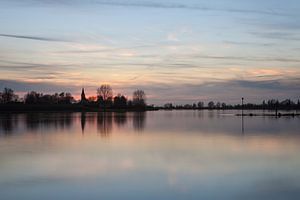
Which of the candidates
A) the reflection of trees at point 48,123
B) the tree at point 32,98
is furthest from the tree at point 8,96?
the reflection of trees at point 48,123

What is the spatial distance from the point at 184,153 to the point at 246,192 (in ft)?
19.1

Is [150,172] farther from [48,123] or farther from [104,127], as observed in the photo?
[48,123]

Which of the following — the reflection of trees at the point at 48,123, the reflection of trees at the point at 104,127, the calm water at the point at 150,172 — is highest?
the reflection of trees at the point at 48,123

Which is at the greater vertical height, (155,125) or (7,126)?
(7,126)

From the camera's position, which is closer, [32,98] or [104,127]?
[104,127]

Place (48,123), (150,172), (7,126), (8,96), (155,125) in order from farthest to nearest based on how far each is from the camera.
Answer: (8,96), (48,123), (155,125), (7,126), (150,172)

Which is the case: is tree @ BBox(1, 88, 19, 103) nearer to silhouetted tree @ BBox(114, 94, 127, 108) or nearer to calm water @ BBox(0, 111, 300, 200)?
silhouetted tree @ BBox(114, 94, 127, 108)

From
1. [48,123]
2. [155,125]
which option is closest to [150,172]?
[155,125]

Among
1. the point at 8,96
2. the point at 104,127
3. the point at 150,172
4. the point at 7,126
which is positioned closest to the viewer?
the point at 150,172

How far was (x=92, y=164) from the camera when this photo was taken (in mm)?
11344

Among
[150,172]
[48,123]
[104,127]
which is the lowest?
[150,172]

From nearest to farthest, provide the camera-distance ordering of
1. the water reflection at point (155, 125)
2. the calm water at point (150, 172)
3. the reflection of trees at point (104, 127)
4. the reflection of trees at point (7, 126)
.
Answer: the calm water at point (150, 172) < the reflection of trees at point (7, 126) < the reflection of trees at point (104, 127) < the water reflection at point (155, 125)

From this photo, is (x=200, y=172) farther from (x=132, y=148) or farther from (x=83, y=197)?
(x=132, y=148)

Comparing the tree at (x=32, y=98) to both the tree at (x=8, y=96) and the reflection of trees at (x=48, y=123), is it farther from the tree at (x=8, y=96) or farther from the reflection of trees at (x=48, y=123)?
the reflection of trees at (x=48, y=123)
